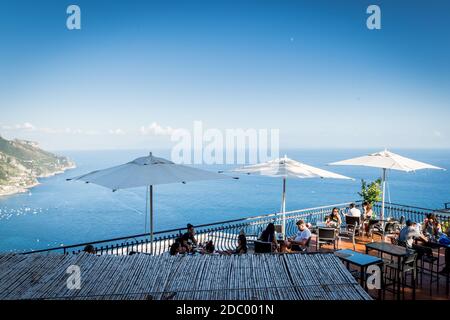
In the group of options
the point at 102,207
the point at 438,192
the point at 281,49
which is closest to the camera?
the point at 281,49

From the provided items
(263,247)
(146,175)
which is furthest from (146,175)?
(263,247)

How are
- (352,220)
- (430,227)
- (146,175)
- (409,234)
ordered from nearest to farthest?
(146,175) < (409,234) < (430,227) < (352,220)

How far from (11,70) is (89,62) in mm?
45600

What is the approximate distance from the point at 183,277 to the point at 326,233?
22.1 feet

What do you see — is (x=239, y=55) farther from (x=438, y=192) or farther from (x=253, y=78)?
(x=438, y=192)

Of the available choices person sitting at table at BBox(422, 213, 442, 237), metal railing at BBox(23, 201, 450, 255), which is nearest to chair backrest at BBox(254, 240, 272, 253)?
metal railing at BBox(23, 201, 450, 255)

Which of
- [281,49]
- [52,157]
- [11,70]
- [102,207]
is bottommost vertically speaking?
[102,207]

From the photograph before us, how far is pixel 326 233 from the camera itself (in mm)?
8375

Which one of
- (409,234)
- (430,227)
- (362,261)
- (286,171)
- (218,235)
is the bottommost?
(218,235)

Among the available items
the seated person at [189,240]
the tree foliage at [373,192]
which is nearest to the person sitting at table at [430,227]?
the tree foliage at [373,192]

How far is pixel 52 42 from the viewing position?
6000cm

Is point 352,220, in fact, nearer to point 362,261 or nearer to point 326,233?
point 326,233
